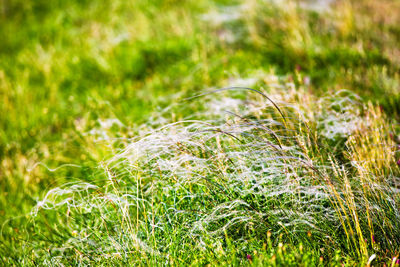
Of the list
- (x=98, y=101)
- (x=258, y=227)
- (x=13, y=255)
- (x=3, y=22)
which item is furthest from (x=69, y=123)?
(x=3, y=22)

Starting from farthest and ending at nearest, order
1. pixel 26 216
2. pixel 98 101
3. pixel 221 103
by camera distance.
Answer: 1. pixel 98 101
2. pixel 221 103
3. pixel 26 216

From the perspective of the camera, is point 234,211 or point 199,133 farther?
point 199,133

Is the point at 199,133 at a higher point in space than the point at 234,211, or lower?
higher

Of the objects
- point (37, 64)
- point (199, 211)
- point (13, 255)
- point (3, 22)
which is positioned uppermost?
point (3, 22)

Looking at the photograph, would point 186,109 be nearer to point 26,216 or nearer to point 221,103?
point 221,103

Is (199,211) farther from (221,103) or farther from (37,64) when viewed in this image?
(37,64)

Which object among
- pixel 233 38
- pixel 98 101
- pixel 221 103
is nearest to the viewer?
pixel 221 103

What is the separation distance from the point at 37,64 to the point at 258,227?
17.8 feet

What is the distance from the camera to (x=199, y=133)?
2686 millimetres

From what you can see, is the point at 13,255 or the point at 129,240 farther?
the point at 13,255

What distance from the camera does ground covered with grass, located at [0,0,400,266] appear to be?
243cm

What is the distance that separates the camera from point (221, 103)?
12.5ft

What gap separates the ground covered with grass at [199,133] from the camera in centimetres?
243

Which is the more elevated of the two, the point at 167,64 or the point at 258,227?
the point at 167,64
